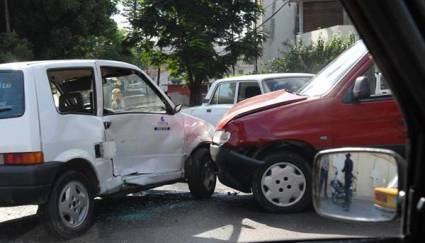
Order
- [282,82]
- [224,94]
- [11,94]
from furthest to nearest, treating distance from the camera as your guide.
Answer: [224,94] → [282,82] → [11,94]

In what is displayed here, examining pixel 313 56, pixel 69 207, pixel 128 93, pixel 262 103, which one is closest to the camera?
pixel 69 207

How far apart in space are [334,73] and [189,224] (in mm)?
2181

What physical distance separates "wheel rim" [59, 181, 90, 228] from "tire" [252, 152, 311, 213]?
174cm

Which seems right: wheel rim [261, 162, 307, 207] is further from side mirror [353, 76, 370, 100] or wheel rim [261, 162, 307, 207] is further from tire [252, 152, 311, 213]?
side mirror [353, 76, 370, 100]

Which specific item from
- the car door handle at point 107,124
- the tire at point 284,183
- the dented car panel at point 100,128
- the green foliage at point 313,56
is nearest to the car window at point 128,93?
the dented car panel at point 100,128

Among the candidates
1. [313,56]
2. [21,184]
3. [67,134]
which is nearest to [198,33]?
[313,56]

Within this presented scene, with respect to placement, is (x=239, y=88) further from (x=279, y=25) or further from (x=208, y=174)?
(x=279, y=25)

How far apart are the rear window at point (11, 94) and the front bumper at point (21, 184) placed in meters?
0.50

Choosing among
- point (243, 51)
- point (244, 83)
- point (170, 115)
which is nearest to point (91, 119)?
point (170, 115)

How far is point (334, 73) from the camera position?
674cm

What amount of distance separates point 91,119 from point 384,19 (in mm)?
4905

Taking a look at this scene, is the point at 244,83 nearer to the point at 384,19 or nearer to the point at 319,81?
the point at 319,81

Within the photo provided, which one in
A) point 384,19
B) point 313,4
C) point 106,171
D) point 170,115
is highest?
point 313,4

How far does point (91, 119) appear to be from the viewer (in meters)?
6.39
